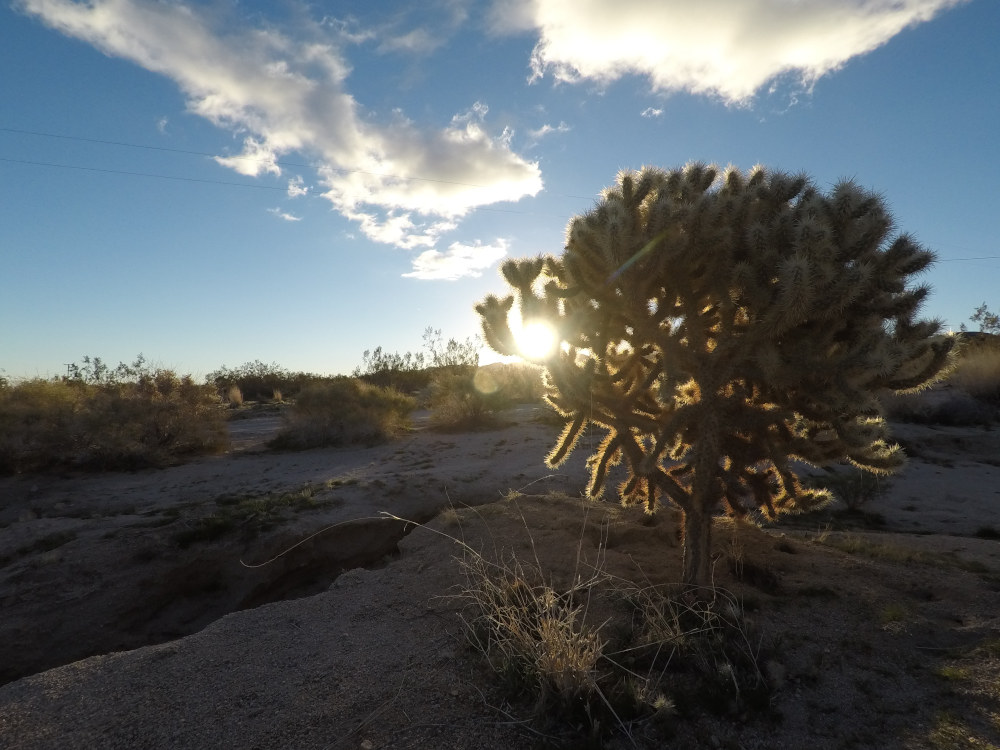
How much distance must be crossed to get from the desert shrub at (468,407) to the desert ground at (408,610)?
453 centimetres

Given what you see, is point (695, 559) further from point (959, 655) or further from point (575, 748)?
point (575, 748)

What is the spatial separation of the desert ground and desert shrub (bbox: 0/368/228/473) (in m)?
1.04

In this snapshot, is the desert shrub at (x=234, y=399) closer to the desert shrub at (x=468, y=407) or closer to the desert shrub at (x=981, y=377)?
the desert shrub at (x=468, y=407)

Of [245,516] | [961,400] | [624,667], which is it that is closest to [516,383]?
[961,400]

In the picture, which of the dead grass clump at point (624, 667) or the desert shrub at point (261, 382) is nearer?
the dead grass clump at point (624, 667)

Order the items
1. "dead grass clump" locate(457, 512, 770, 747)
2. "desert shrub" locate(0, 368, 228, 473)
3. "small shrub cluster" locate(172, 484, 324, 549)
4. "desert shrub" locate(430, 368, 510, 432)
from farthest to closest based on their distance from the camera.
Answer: "desert shrub" locate(430, 368, 510, 432) → "desert shrub" locate(0, 368, 228, 473) → "small shrub cluster" locate(172, 484, 324, 549) → "dead grass clump" locate(457, 512, 770, 747)

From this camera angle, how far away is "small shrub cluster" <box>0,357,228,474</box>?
9992 millimetres

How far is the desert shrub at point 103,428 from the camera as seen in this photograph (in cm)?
999

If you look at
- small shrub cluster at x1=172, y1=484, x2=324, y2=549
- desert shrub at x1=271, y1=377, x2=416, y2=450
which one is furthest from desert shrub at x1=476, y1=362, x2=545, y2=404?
small shrub cluster at x1=172, y1=484, x2=324, y2=549

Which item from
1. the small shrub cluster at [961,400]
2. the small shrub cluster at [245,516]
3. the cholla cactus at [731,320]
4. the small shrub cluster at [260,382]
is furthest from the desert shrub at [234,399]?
the small shrub cluster at [961,400]

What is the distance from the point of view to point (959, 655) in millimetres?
3064

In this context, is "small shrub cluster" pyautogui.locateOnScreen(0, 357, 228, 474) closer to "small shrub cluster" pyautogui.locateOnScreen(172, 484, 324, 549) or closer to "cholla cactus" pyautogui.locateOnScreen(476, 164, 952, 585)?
"small shrub cluster" pyautogui.locateOnScreen(172, 484, 324, 549)

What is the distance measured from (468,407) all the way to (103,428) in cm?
722

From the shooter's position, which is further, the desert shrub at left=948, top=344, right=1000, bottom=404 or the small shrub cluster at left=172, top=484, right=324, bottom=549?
the desert shrub at left=948, top=344, right=1000, bottom=404
